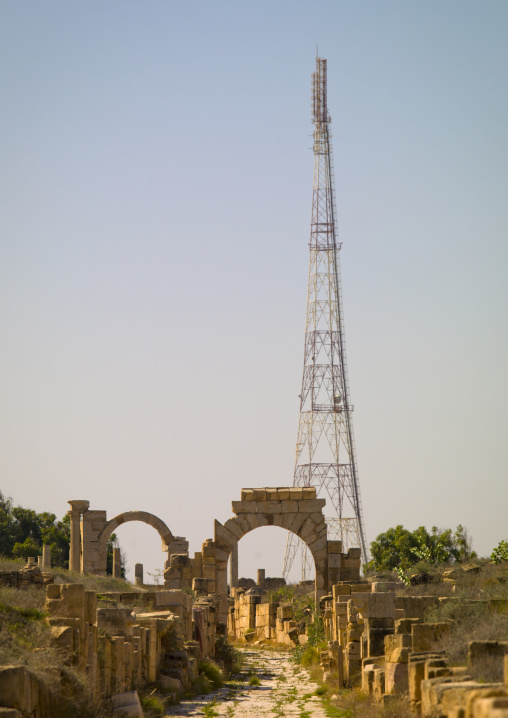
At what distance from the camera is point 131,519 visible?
34625 millimetres

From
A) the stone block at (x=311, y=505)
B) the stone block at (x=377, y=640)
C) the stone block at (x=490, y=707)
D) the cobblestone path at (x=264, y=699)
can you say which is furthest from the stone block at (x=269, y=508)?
the stone block at (x=490, y=707)

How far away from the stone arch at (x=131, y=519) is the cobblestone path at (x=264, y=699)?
12783mm

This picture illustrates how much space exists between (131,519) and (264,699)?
1890 cm

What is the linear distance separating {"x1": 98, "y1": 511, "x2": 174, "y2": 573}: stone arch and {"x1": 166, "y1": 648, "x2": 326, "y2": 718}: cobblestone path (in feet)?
41.9

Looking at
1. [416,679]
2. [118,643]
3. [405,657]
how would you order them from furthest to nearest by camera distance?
[118,643]
[405,657]
[416,679]

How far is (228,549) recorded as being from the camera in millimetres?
28547

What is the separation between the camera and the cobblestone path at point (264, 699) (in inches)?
572

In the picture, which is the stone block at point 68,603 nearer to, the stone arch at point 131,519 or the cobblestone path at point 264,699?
the cobblestone path at point 264,699

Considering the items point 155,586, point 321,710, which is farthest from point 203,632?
point 155,586

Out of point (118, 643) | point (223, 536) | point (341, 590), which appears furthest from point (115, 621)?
point (223, 536)

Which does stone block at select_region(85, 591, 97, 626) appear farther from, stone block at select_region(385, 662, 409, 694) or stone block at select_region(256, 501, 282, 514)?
stone block at select_region(256, 501, 282, 514)

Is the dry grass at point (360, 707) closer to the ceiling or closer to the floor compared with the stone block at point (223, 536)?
closer to the floor

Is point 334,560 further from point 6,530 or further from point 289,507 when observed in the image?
point 6,530

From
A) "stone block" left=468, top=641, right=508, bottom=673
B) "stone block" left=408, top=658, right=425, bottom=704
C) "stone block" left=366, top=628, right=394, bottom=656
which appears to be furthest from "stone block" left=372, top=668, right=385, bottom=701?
"stone block" left=468, top=641, right=508, bottom=673
